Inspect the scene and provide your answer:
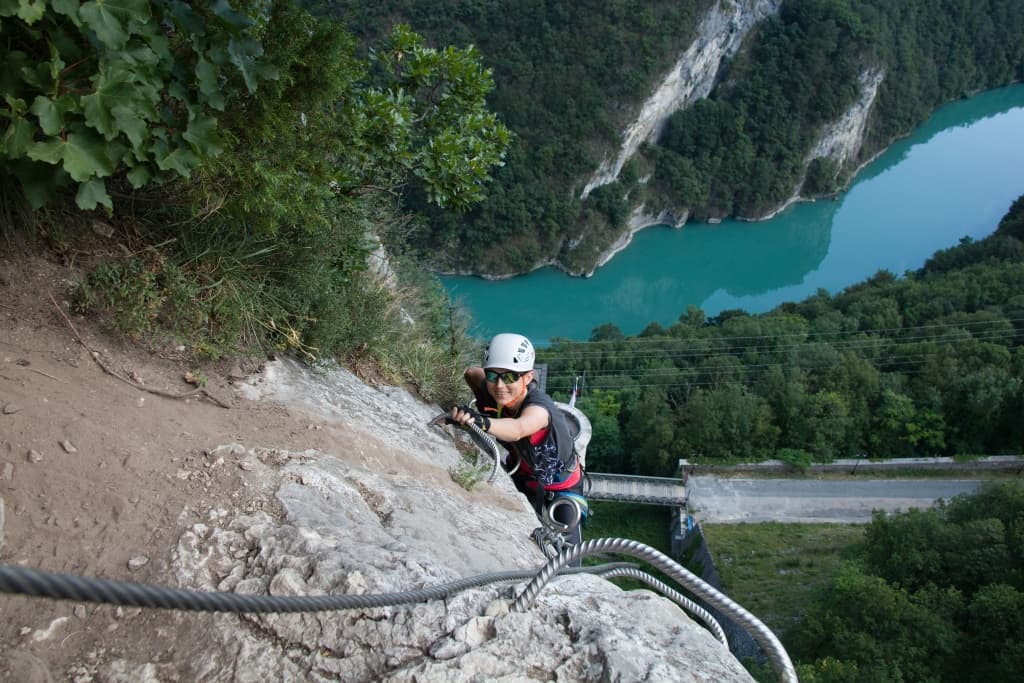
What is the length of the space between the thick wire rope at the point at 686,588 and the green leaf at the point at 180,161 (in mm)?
2274

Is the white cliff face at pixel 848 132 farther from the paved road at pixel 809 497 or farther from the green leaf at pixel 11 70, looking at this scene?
the green leaf at pixel 11 70

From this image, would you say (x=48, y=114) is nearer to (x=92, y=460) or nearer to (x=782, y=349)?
(x=92, y=460)

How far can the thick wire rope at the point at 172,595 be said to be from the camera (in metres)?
1.12

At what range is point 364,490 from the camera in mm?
3371

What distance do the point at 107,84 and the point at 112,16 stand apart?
27 cm

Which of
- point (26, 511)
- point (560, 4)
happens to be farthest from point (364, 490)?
point (560, 4)

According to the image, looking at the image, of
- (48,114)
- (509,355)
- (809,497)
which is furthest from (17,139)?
(809,497)

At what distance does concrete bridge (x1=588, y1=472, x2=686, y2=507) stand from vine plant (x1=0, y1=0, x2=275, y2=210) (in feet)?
85.2

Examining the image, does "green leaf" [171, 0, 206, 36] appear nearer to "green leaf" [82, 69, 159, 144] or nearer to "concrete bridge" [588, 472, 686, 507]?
"green leaf" [82, 69, 159, 144]

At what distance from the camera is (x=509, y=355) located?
4289 mm

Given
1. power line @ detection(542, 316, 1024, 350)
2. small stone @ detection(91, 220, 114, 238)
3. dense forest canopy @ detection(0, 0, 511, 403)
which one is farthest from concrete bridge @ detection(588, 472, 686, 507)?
small stone @ detection(91, 220, 114, 238)

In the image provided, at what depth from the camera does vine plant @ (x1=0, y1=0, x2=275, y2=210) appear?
8.68 feet

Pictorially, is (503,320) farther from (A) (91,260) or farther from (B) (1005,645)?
(A) (91,260)

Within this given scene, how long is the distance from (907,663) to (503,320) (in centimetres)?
3356
